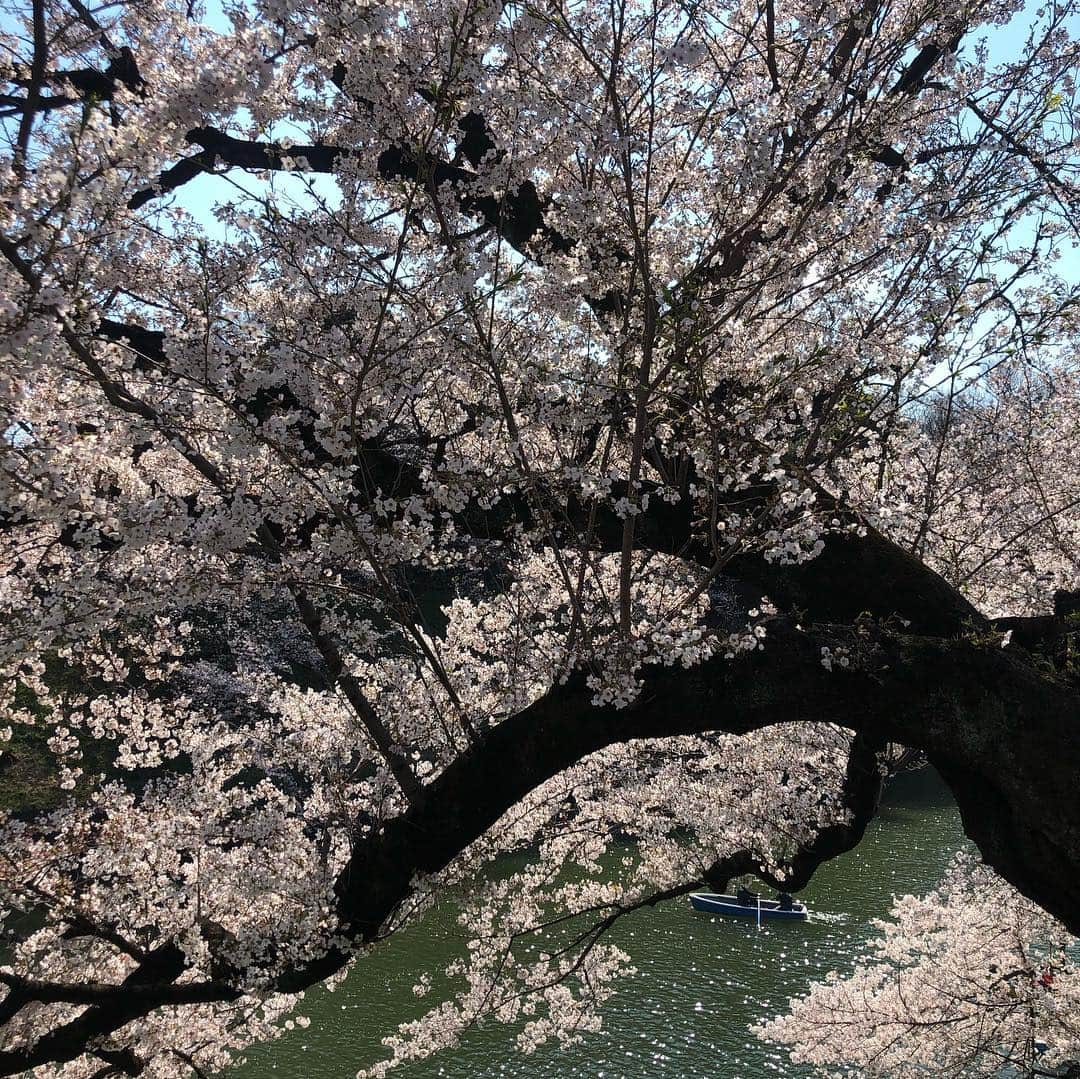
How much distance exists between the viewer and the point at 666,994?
14859 millimetres

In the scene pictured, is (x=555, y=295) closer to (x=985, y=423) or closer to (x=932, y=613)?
(x=932, y=613)

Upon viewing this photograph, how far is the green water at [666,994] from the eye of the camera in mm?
12609

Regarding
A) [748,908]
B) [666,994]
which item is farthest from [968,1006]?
[748,908]

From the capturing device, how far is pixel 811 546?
401 cm

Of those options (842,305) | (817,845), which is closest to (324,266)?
(842,305)

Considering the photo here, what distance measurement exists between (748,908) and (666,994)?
13.6ft

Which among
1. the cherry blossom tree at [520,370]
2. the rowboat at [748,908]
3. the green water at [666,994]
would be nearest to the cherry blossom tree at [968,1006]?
the cherry blossom tree at [520,370]

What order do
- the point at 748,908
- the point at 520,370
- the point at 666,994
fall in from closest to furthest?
the point at 520,370 < the point at 666,994 < the point at 748,908

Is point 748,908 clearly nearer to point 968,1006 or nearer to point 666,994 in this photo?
point 666,994

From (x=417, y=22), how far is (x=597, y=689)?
3289 millimetres

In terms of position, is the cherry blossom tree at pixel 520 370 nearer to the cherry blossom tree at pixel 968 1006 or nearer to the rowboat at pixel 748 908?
the cherry blossom tree at pixel 968 1006

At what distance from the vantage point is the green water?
41.4ft

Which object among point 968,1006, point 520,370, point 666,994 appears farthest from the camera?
point 666,994

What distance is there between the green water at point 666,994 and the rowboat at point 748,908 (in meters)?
0.22
